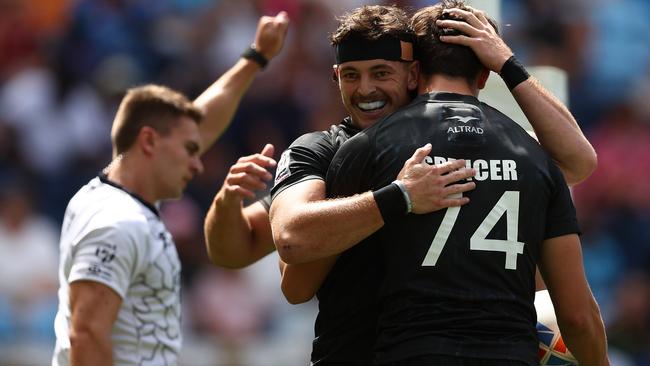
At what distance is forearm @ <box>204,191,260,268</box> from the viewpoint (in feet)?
18.4

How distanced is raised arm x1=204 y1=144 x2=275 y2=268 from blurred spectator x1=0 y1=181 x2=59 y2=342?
15.9ft

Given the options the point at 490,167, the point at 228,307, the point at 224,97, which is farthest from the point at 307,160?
the point at 228,307

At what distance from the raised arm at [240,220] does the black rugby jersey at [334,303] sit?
66 centimetres

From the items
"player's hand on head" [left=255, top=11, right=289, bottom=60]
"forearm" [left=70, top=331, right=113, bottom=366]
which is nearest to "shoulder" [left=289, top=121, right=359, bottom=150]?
"forearm" [left=70, top=331, right=113, bottom=366]

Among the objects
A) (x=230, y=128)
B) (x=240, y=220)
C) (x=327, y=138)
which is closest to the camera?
(x=327, y=138)

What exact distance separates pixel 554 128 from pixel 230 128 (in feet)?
23.4

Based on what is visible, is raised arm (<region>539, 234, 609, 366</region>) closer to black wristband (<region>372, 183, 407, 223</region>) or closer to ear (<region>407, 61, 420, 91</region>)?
black wristband (<region>372, 183, 407, 223</region>)

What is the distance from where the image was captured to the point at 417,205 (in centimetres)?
432

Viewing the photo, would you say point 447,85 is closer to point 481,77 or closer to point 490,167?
point 481,77

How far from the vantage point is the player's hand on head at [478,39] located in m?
4.62

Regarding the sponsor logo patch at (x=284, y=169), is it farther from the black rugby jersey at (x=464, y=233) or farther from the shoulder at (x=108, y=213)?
the shoulder at (x=108, y=213)

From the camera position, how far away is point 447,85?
4613mm

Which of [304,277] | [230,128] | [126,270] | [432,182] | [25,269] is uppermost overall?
[230,128]

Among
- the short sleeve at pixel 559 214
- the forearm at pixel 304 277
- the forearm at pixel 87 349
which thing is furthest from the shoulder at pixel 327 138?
the forearm at pixel 87 349
